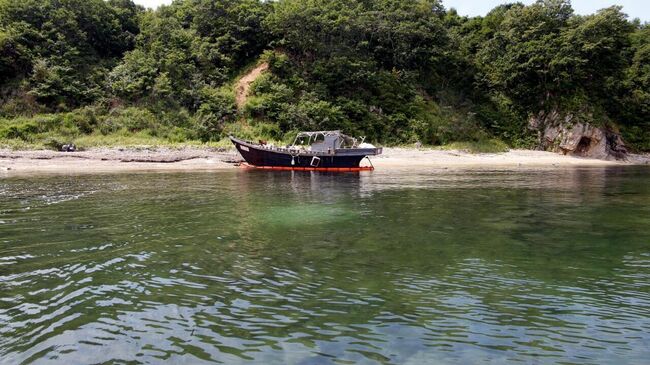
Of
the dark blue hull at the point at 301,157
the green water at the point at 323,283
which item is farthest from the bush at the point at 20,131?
the green water at the point at 323,283

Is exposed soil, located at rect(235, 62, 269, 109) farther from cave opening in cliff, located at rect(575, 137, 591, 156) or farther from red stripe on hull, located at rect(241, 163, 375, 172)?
cave opening in cliff, located at rect(575, 137, 591, 156)

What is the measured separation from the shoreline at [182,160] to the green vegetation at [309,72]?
373 centimetres

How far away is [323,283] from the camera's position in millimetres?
8922

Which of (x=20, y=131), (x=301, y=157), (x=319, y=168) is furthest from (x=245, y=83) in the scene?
(x=20, y=131)

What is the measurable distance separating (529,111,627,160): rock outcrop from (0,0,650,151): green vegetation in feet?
3.92

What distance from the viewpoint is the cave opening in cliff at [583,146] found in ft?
179

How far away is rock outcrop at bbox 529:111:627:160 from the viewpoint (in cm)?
5394

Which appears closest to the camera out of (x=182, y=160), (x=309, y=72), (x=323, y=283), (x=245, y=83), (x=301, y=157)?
(x=323, y=283)

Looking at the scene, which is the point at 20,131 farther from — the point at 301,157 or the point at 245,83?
the point at 301,157

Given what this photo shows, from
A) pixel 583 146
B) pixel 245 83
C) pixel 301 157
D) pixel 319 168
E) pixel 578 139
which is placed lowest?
pixel 319 168

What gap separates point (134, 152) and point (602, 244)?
1447 inches

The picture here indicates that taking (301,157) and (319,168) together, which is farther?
(319,168)

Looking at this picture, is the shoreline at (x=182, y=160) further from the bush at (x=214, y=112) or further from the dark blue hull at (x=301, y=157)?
the bush at (x=214, y=112)

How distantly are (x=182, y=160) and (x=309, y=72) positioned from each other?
72.7 ft
